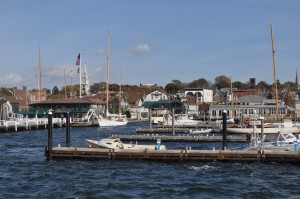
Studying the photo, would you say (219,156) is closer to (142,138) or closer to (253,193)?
(253,193)

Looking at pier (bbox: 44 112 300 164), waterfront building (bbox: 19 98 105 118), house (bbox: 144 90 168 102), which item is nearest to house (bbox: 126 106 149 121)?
house (bbox: 144 90 168 102)

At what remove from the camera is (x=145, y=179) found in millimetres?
35156

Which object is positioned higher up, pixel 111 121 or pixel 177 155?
pixel 111 121

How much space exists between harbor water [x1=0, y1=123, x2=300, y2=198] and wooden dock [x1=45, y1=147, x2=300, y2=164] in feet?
1.45

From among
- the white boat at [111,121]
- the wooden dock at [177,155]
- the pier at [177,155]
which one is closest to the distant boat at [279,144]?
the pier at [177,155]

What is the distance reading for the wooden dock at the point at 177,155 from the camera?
134 feet

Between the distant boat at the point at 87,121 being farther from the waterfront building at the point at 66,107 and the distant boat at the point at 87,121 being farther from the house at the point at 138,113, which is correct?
the house at the point at 138,113

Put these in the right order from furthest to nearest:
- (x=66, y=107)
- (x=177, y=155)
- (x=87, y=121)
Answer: (x=66, y=107), (x=87, y=121), (x=177, y=155)

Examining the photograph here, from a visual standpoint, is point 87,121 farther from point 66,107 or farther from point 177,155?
point 177,155

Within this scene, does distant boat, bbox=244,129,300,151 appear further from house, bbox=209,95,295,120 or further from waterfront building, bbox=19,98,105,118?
waterfront building, bbox=19,98,105,118

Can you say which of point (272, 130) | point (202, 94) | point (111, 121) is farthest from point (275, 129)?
point (202, 94)

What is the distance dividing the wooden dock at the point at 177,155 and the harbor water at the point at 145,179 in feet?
1.45

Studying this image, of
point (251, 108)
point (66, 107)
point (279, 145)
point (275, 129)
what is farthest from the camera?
point (66, 107)

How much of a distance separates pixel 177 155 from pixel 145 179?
7.21 metres
